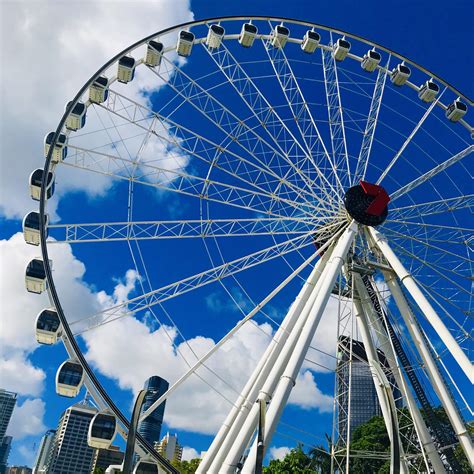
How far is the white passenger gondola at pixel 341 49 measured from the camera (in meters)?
25.4

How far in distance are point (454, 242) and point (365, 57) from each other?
33.1 ft

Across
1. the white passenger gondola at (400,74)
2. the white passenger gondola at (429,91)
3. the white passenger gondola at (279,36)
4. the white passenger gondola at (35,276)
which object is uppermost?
the white passenger gondola at (279,36)

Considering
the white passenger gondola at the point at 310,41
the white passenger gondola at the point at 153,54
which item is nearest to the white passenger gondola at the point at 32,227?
the white passenger gondola at the point at 153,54

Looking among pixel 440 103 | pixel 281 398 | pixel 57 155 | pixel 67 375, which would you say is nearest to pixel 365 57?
pixel 440 103

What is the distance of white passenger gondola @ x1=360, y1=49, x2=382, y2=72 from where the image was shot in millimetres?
25295

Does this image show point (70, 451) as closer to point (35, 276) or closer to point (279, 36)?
point (35, 276)

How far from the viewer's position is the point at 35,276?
1656 cm

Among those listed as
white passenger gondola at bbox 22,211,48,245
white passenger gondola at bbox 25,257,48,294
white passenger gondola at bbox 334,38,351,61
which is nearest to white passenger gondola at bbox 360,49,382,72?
white passenger gondola at bbox 334,38,351,61

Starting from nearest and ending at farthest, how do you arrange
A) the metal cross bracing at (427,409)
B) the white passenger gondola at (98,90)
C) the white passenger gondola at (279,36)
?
1. the white passenger gondola at (98,90)
2. the white passenger gondola at (279,36)
3. the metal cross bracing at (427,409)

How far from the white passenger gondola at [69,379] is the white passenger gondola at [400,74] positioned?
65.4ft

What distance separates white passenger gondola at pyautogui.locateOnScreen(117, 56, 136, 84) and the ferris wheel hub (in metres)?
10.3

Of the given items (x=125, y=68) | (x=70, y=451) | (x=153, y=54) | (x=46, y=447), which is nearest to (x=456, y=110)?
(x=153, y=54)

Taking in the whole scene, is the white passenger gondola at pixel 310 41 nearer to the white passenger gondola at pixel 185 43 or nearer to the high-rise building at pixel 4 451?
the white passenger gondola at pixel 185 43

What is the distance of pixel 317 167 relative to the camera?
22531 mm
